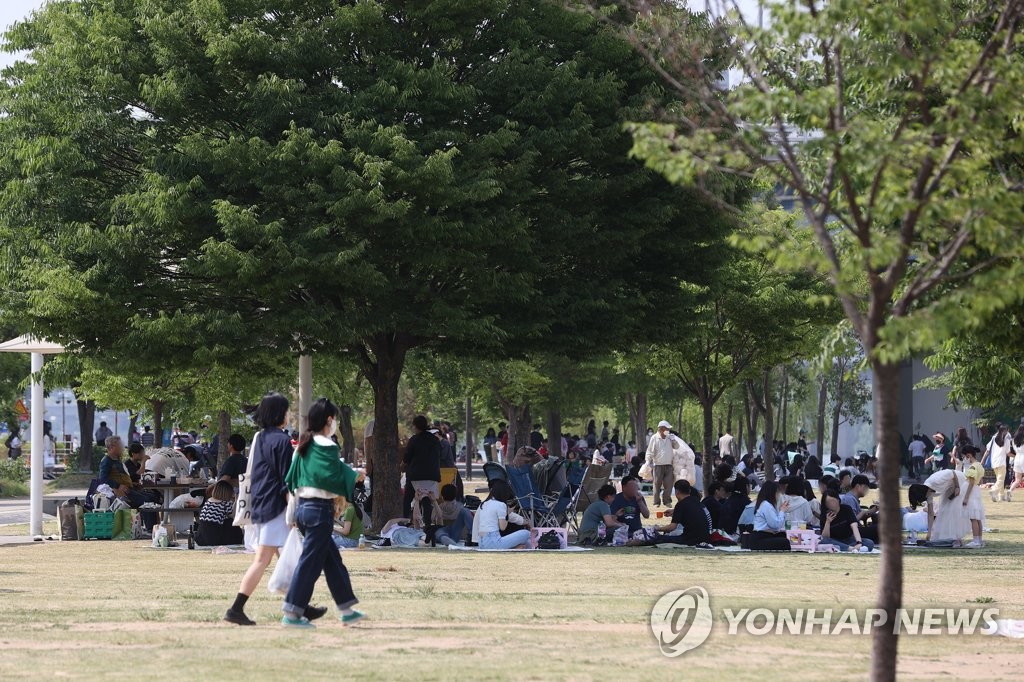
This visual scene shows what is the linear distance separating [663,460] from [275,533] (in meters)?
23.5

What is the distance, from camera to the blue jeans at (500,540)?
21.1 metres

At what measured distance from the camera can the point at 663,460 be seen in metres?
34.8

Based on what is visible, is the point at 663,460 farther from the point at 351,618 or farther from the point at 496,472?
the point at 351,618

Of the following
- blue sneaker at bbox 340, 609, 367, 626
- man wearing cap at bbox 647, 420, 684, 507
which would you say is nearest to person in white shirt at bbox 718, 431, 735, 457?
man wearing cap at bbox 647, 420, 684, 507

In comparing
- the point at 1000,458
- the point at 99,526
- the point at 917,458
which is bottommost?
the point at 99,526

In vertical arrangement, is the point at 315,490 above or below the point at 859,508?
above

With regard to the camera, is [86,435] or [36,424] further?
[86,435]

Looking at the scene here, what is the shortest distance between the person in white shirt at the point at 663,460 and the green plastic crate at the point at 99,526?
14015mm

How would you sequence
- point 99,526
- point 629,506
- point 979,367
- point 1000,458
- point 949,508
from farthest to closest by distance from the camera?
point 1000,458
point 99,526
point 949,508
point 629,506
point 979,367

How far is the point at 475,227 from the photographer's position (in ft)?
70.0

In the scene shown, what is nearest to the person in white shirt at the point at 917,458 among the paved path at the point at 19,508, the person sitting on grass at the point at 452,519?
the paved path at the point at 19,508

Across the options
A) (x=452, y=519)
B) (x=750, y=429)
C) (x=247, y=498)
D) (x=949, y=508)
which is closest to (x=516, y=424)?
(x=750, y=429)

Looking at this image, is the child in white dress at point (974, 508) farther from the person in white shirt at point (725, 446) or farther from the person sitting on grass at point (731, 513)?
the person in white shirt at point (725, 446)

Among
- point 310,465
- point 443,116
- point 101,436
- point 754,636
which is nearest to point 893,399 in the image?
point 754,636
